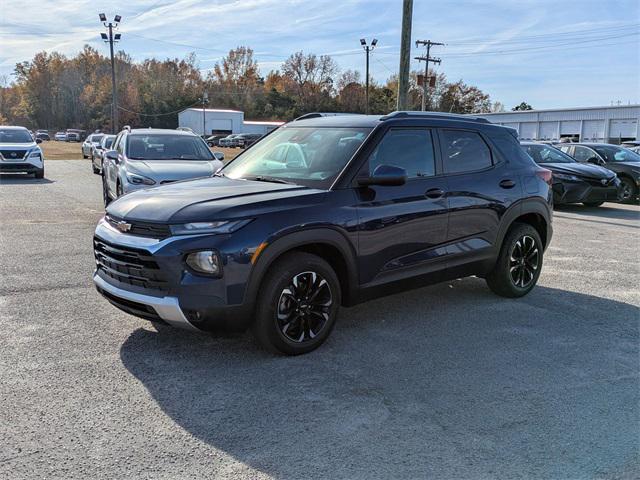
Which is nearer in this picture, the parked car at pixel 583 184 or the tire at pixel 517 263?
the tire at pixel 517 263

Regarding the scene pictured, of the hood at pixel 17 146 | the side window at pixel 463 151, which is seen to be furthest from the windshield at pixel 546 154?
the hood at pixel 17 146

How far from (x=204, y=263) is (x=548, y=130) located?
58686 millimetres

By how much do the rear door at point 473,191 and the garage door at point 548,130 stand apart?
178 feet

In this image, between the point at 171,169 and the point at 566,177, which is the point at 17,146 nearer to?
the point at 171,169

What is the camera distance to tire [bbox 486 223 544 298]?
19.5ft

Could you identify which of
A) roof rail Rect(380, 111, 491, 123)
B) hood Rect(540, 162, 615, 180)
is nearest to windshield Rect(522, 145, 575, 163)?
hood Rect(540, 162, 615, 180)

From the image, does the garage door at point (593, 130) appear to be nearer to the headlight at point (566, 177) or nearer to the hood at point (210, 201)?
the headlight at point (566, 177)

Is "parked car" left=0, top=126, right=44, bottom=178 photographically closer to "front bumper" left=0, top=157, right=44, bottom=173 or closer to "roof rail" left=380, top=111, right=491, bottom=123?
"front bumper" left=0, top=157, right=44, bottom=173

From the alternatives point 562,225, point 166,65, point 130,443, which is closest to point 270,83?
point 166,65

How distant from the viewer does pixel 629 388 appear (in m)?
3.99

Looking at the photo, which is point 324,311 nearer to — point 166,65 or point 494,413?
point 494,413

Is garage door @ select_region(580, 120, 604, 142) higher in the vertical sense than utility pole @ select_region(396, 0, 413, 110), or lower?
lower

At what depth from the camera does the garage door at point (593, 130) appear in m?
51.8

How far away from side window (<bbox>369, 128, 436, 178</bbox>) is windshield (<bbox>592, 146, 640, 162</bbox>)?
552 inches
